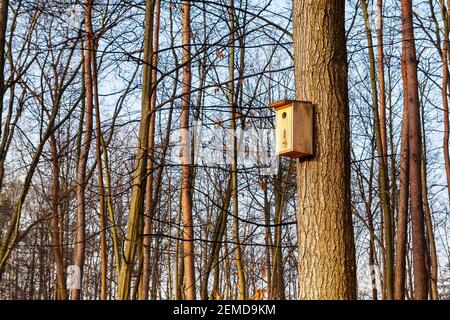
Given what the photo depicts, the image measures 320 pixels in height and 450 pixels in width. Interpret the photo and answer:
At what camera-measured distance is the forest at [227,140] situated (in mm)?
3537

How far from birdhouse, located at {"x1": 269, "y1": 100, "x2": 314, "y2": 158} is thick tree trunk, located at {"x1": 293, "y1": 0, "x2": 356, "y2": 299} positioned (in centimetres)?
4

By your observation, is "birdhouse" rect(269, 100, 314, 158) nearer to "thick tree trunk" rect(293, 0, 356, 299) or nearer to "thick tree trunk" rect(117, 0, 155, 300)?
"thick tree trunk" rect(293, 0, 356, 299)

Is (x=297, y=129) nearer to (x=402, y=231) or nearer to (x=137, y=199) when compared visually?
(x=137, y=199)

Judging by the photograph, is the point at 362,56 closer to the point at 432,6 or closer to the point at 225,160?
the point at 432,6

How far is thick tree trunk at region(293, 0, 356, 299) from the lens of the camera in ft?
11.0

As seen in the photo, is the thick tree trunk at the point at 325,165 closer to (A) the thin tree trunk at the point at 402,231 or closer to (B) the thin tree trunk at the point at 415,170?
(B) the thin tree trunk at the point at 415,170

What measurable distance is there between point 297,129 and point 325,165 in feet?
0.85

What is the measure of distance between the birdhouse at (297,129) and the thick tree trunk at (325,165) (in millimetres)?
43

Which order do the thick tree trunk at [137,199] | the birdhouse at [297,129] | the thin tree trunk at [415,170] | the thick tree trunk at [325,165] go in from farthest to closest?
1. the thin tree trunk at [415,170]
2. the thick tree trunk at [137,199]
3. the birdhouse at [297,129]
4. the thick tree trunk at [325,165]

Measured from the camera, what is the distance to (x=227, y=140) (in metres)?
10.0

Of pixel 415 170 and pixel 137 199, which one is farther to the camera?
pixel 415 170

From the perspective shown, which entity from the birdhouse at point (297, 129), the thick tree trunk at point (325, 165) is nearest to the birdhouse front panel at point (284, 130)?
the birdhouse at point (297, 129)

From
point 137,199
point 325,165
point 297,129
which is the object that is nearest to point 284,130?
point 297,129
